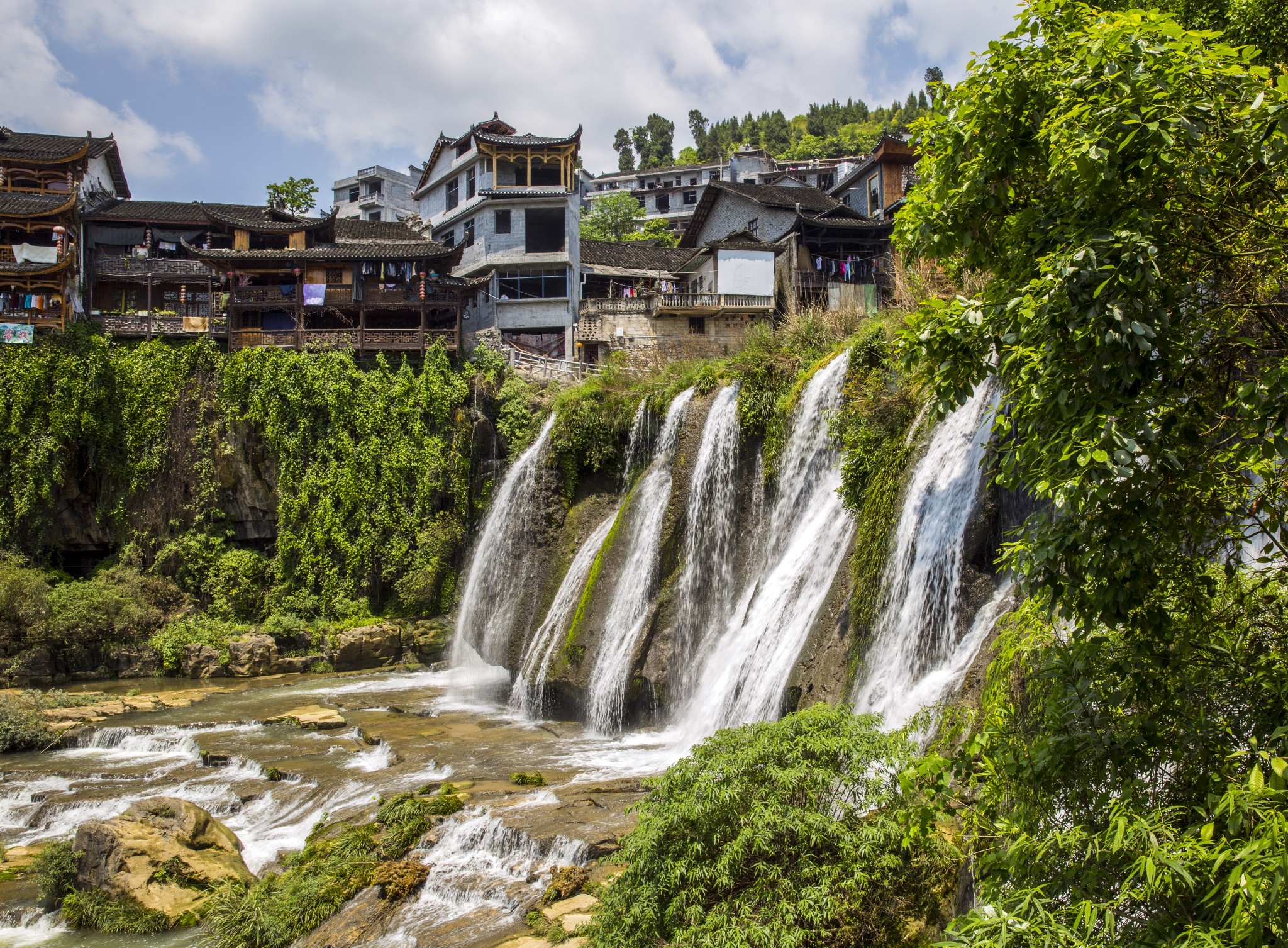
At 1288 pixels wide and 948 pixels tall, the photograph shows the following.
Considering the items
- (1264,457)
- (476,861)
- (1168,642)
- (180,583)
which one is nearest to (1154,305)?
(1264,457)

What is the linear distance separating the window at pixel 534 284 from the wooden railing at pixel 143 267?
13309mm

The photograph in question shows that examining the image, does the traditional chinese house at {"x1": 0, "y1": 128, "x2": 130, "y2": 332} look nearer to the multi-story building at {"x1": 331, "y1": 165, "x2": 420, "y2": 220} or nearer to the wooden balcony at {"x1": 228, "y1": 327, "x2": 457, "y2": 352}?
the wooden balcony at {"x1": 228, "y1": 327, "x2": 457, "y2": 352}

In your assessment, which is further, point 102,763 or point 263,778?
point 102,763

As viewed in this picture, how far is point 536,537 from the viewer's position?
80.5ft

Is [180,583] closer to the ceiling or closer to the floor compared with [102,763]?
closer to the ceiling

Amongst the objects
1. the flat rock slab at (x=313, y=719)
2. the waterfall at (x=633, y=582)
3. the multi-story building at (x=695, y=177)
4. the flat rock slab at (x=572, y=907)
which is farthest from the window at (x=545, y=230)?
the flat rock slab at (x=572, y=907)

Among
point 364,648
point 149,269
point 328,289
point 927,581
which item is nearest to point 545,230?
point 328,289

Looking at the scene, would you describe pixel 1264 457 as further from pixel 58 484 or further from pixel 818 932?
pixel 58 484

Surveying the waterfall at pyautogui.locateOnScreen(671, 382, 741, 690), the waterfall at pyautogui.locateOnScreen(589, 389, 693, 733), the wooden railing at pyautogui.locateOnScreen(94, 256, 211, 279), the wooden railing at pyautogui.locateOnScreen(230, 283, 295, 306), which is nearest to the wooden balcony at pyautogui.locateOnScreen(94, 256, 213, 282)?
the wooden railing at pyautogui.locateOnScreen(94, 256, 211, 279)

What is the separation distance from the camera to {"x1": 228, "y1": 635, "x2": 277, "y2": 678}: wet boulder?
2778 centimetres

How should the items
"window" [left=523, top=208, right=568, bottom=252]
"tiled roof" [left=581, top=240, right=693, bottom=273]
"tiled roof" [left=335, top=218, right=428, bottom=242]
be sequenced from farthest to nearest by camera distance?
"tiled roof" [left=581, top=240, right=693, bottom=273] → "tiled roof" [left=335, top=218, right=428, bottom=242] → "window" [left=523, top=208, right=568, bottom=252]

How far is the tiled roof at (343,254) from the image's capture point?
37.1 meters

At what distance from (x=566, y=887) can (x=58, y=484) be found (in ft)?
98.9

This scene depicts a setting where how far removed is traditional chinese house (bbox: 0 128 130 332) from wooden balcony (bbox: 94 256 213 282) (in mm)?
1105
